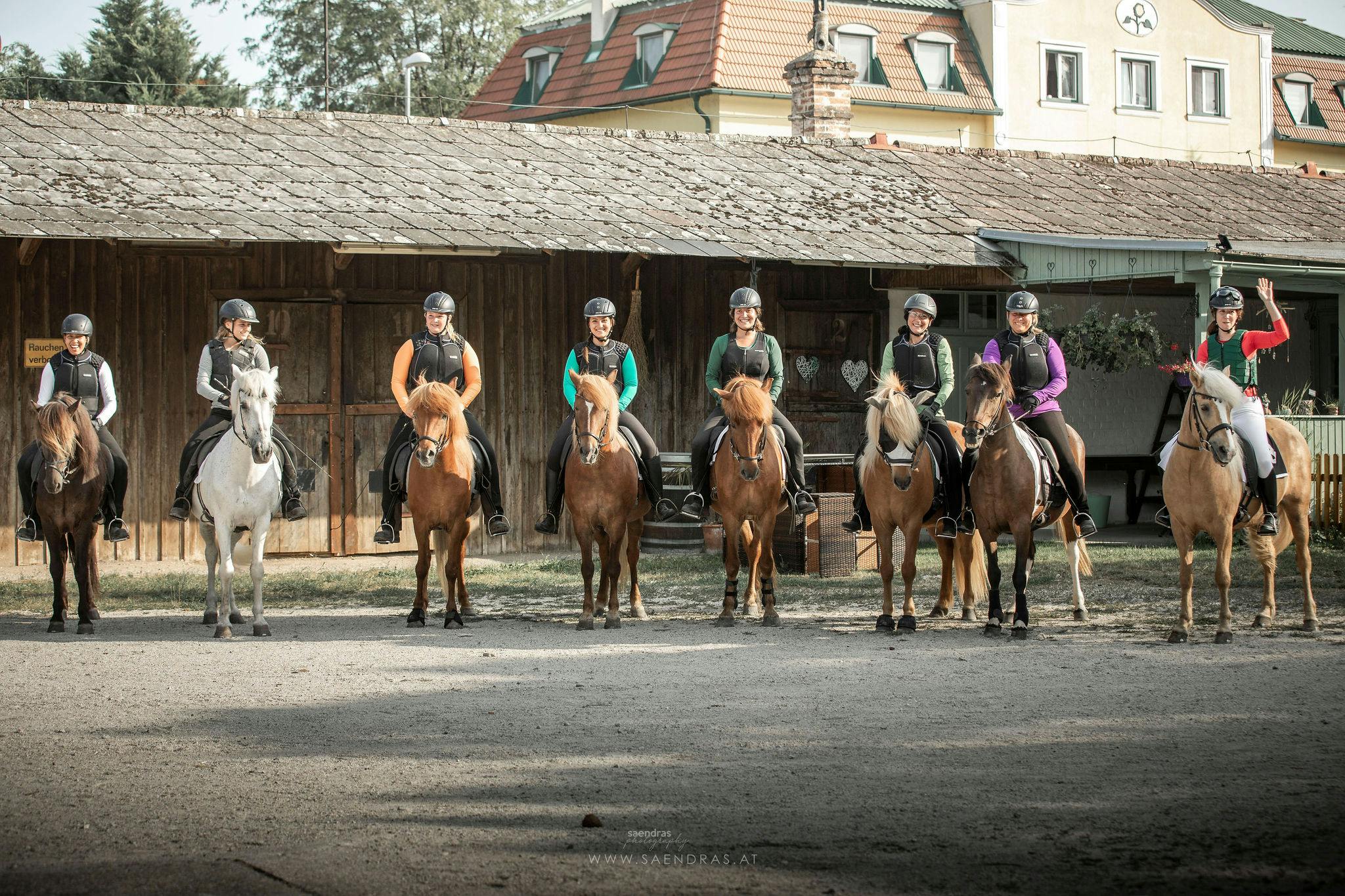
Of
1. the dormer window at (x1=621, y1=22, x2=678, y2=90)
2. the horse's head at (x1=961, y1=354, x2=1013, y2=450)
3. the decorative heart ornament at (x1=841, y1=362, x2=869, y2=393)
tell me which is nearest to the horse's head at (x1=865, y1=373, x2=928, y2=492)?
the horse's head at (x1=961, y1=354, x2=1013, y2=450)

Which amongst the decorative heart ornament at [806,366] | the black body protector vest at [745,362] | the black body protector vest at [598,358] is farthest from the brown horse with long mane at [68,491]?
the decorative heart ornament at [806,366]

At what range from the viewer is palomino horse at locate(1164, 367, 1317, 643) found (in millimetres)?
10258

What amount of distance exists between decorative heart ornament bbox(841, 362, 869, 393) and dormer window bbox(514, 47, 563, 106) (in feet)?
87.3

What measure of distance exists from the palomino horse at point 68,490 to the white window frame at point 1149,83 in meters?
38.4

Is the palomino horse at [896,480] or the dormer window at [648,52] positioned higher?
the dormer window at [648,52]

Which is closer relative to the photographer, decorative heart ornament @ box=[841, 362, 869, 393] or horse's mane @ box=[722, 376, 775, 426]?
horse's mane @ box=[722, 376, 775, 426]

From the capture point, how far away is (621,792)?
600 cm

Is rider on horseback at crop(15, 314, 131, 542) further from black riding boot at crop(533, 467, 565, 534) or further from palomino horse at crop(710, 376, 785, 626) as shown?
palomino horse at crop(710, 376, 785, 626)

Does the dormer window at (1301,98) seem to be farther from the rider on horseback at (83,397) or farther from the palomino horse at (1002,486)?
the rider on horseback at (83,397)

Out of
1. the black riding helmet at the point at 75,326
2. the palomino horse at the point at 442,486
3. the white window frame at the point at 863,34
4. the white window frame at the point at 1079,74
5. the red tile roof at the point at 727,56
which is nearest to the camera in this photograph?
the palomino horse at the point at 442,486

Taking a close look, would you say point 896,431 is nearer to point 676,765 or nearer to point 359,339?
point 676,765

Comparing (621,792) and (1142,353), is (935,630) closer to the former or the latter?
(621,792)

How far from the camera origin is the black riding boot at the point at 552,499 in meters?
11.6

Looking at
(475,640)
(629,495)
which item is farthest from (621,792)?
(629,495)
